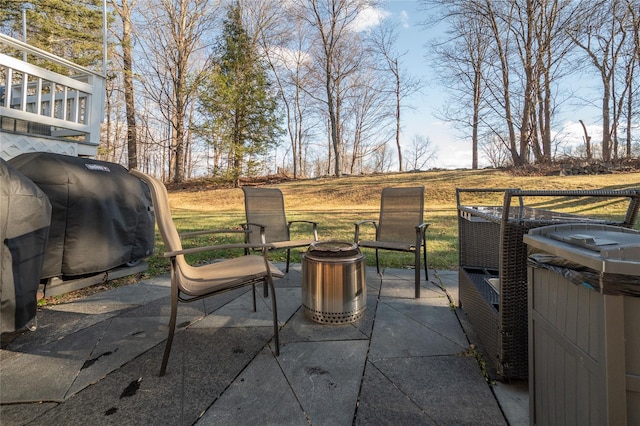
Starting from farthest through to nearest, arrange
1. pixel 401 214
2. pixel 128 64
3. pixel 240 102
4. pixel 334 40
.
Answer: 1. pixel 334 40
2. pixel 240 102
3. pixel 128 64
4. pixel 401 214

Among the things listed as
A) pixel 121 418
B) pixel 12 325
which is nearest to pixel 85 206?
pixel 12 325

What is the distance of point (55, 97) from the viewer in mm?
5215

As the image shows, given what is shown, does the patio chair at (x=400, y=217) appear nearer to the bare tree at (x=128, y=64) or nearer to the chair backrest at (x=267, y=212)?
the chair backrest at (x=267, y=212)

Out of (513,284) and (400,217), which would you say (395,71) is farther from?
(513,284)

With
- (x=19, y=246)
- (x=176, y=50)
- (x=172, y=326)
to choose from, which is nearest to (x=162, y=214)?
(x=172, y=326)

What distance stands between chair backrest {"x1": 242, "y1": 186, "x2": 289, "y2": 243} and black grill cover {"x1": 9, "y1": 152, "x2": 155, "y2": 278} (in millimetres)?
1214

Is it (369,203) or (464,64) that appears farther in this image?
(464,64)

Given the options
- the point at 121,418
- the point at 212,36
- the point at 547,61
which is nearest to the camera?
the point at 121,418

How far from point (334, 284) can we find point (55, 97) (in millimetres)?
6061

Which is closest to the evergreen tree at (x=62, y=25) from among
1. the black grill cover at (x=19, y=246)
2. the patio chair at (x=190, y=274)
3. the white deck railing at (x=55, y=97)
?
the white deck railing at (x=55, y=97)

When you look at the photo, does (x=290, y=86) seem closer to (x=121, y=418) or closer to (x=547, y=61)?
(x=547, y=61)

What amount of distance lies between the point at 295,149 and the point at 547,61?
50.9 feet

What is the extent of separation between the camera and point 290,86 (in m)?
21.5

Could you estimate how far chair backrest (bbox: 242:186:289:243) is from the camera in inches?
151
